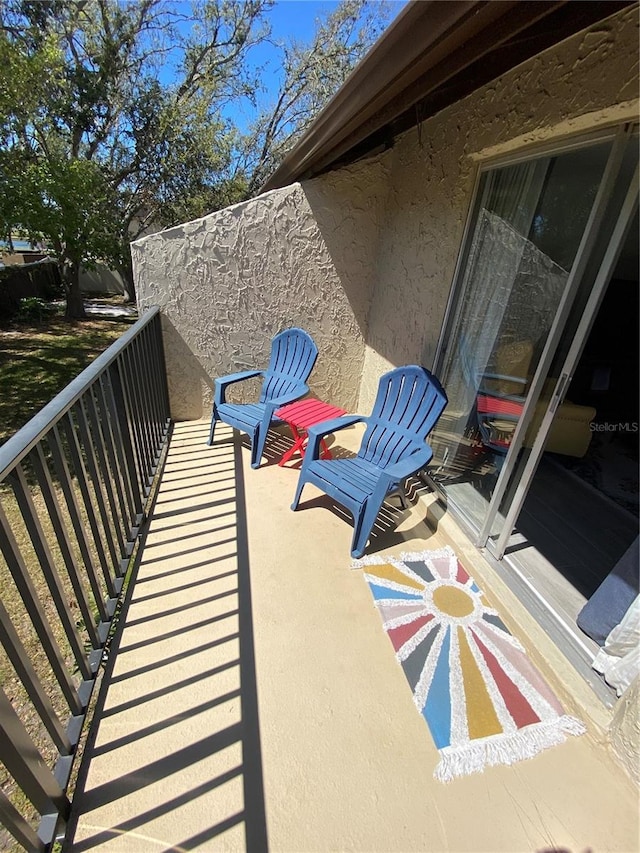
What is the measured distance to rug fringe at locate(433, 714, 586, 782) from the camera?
150 cm

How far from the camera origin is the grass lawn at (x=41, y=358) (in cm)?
477

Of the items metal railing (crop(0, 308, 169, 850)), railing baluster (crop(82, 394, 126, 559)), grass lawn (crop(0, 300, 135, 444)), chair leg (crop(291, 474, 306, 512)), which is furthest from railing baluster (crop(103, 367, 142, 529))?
grass lawn (crop(0, 300, 135, 444))

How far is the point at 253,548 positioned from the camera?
98.3 inches

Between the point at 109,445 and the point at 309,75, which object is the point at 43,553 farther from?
the point at 309,75

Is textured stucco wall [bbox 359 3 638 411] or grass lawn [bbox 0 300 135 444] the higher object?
→ textured stucco wall [bbox 359 3 638 411]

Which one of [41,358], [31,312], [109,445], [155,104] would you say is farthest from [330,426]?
[155,104]

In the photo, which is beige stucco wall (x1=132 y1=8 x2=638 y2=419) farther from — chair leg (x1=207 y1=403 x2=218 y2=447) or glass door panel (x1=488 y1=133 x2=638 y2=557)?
glass door panel (x1=488 y1=133 x2=638 y2=557)

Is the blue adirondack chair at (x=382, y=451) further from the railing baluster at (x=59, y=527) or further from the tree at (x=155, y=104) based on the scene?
the tree at (x=155, y=104)

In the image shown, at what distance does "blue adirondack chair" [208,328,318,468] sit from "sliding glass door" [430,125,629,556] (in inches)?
48.1

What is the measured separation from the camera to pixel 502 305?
2.47 metres

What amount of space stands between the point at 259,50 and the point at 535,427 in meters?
13.9

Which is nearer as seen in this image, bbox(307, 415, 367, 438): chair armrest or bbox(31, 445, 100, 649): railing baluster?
bbox(31, 445, 100, 649): railing baluster

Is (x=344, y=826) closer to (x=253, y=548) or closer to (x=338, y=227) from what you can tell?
(x=253, y=548)

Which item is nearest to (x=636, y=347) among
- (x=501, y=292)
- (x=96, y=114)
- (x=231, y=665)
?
(x=501, y=292)
